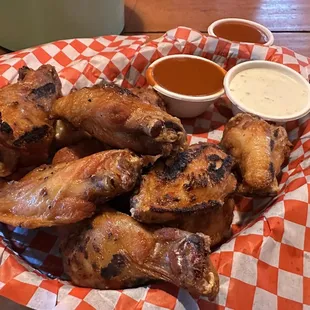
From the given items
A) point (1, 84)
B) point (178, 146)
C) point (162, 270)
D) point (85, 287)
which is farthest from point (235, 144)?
point (1, 84)

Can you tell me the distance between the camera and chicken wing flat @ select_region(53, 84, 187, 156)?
126 centimetres

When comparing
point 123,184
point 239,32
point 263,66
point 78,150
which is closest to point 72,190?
point 123,184

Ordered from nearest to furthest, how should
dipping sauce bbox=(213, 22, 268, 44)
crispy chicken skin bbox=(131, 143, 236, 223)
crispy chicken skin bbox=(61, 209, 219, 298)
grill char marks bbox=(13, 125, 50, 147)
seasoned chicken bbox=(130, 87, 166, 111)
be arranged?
1. crispy chicken skin bbox=(61, 209, 219, 298)
2. crispy chicken skin bbox=(131, 143, 236, 223)
3. grill char marks bbox=(13, 125, 50, 147)
4. seasoned chicken bbox=(130, 87, 166, 111)
5. dipping sauce bbox=(213, 22, 268, 44)

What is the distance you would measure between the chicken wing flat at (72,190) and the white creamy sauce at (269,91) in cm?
74

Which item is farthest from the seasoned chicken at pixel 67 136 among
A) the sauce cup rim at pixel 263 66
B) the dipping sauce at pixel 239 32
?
the dipping sauce at pixel 239 32

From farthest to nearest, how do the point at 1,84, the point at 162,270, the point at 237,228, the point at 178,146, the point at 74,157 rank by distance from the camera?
the point at 1,84
the point at 237,228
the point at 74,157
the point at 178,146
the point at 162,270

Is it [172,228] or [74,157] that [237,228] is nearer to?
[172,228]

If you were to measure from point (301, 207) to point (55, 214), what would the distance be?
70cm

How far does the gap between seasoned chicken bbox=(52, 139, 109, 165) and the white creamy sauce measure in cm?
63

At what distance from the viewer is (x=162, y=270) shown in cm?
115

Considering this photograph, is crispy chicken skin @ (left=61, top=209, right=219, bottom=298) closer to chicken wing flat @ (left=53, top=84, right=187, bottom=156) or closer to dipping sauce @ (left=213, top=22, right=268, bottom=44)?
chicken wing flat @ (left=53, top=84, right=187, bottom=156)

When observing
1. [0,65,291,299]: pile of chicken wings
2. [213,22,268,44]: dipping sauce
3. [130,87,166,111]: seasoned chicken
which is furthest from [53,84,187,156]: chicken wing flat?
[213,22,268,44]: dipping sauce

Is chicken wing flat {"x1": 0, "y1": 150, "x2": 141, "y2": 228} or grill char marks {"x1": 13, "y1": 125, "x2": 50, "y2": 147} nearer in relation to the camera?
chicken wing flat {"x1": 0, "y1": 150, "x2": 141, "y2": 228}

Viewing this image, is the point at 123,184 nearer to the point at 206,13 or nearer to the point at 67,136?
the point at 67,136
